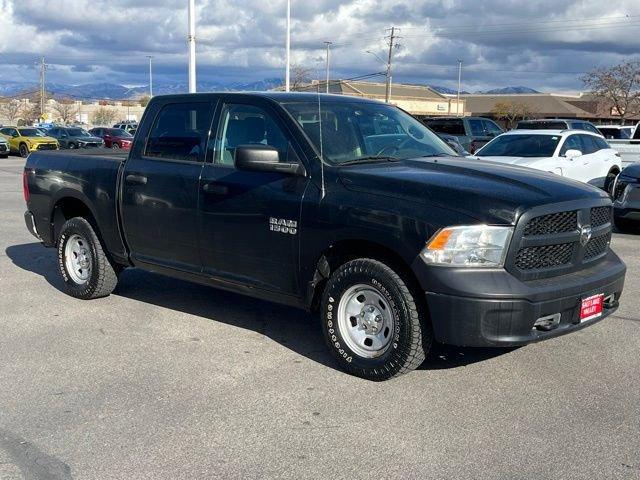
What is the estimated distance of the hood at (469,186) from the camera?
4195 mm

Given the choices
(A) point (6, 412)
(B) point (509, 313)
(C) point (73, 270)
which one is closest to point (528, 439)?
(B) point (509, 313)

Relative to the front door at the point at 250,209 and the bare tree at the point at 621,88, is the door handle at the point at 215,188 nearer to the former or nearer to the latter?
the front door at the point at 250,209

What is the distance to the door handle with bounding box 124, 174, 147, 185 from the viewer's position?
594 centimetres

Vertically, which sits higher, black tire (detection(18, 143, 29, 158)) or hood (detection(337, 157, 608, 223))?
hood (detection(337, 157, 608, 223))

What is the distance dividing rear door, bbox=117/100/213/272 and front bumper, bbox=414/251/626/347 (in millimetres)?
2206

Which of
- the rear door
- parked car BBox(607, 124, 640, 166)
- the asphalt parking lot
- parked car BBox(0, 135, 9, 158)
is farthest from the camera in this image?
parked car BBox(0, 135, 9, 158)

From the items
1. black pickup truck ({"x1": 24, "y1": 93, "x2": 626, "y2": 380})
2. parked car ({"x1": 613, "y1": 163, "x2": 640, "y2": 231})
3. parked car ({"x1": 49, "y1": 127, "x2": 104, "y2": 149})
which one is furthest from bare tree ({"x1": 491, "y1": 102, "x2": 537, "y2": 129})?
black pickup truck ({"x1": 24, "y1": 93, "x2": 626, "y2": 380})

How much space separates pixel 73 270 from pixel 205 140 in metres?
2.33

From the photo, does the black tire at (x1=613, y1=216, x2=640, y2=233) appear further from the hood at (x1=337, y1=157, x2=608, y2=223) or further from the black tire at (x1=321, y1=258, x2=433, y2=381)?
the black tire at (x1=321, y1=258, x2=433, y2=381)

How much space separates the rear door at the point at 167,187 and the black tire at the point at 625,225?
740cm

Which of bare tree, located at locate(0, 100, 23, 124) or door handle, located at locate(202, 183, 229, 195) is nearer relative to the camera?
door handle, located at locate(202, 183, 229, 195)

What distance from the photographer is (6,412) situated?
4211 millimetres

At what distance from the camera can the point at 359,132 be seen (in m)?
5.38

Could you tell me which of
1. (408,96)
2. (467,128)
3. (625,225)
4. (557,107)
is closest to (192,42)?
(467,128)
